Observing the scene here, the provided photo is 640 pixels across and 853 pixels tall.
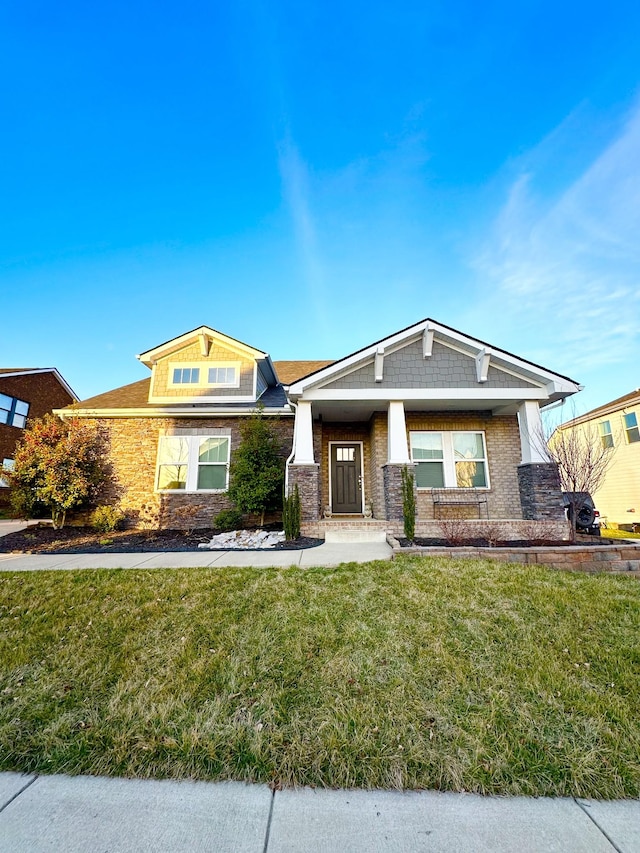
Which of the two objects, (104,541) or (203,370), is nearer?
(104,541)

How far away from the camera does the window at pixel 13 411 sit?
18188mm

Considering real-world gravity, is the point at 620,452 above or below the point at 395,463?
above

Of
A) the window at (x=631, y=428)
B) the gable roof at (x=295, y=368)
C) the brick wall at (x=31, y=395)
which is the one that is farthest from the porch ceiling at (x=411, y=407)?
the brick wall at (x=31, y=395)

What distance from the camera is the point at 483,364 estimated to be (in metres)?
9.78

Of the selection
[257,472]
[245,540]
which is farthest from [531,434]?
[245,540]

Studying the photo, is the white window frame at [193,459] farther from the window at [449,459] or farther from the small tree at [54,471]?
the window at [449,459]

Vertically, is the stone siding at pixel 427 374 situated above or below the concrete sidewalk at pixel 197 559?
above

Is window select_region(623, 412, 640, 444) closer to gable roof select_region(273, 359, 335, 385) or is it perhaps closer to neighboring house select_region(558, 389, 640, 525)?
neighboring house select_region(558, 389, 640, 525)

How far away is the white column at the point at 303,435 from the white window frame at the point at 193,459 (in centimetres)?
306

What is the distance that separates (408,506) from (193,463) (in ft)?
22.7

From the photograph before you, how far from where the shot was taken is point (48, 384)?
20.6m

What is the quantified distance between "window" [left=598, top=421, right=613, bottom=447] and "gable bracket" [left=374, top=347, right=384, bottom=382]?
47.1 ft

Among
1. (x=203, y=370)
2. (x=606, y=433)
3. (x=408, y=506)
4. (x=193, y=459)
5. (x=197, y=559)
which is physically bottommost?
(x=197, y=559)

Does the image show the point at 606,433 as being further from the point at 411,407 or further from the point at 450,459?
Answer: the point at 411,407
